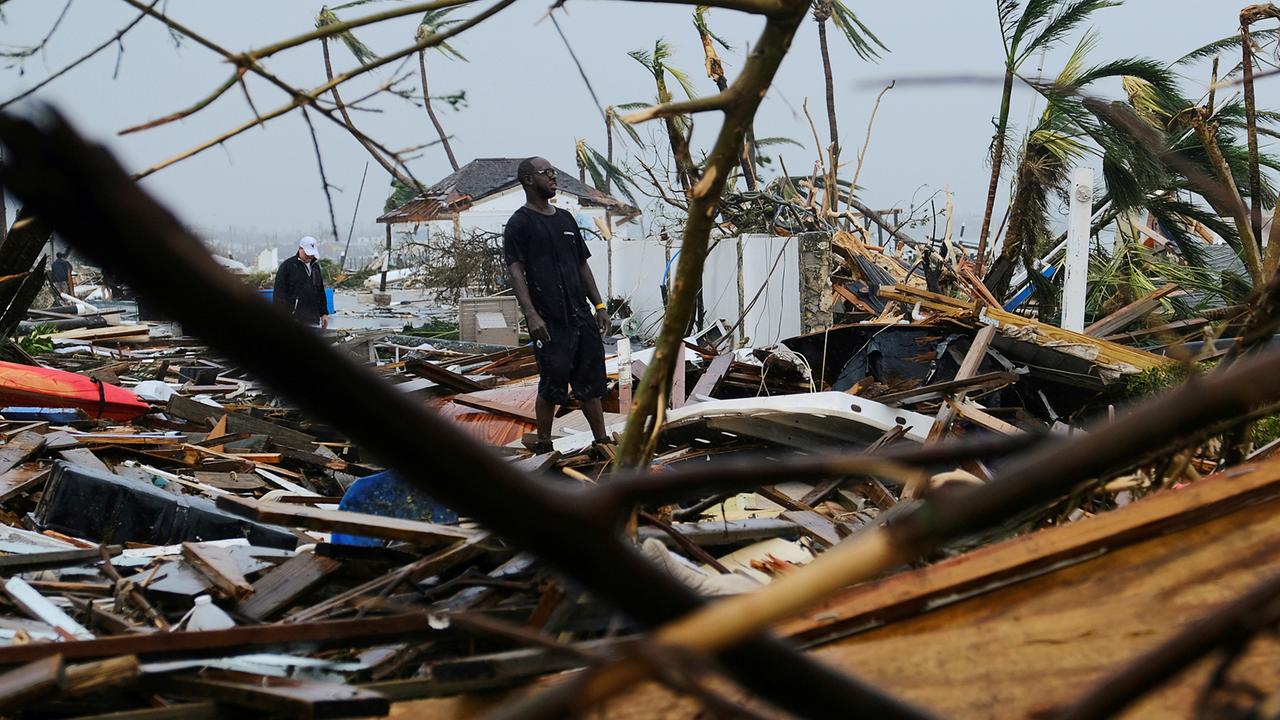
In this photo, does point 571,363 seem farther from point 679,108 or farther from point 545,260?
point 679,108

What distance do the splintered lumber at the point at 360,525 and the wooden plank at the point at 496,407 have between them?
15.4 feet

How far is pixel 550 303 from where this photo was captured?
7453 millimetres

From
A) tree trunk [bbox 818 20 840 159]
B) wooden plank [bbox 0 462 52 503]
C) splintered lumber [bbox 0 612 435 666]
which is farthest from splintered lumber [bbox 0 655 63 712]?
tree trunk [bbox 818 20 840 159]

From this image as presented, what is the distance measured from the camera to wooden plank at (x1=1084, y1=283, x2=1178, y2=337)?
30.7 ft

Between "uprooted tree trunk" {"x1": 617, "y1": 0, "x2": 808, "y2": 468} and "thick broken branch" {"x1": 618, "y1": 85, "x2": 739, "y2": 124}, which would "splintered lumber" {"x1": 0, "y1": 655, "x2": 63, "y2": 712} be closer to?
"uprooted tree trunk" {"x1": 617, "y1": 0, "x2": 808, "y2": 468}

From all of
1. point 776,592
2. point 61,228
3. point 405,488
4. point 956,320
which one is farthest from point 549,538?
point 956,320

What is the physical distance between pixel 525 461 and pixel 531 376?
200 inches

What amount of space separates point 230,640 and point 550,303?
5.06 metres

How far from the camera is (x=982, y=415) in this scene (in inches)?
259

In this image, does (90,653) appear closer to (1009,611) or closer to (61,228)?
(1009,611)

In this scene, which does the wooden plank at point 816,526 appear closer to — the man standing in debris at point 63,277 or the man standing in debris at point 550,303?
the man standing in debris at point 550,303

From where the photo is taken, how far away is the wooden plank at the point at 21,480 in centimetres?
541

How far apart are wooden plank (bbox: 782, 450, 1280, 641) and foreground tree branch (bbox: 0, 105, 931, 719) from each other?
3.36ft

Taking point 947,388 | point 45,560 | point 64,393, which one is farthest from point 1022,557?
point 64,393
